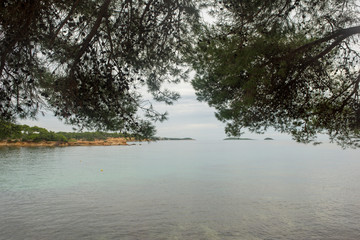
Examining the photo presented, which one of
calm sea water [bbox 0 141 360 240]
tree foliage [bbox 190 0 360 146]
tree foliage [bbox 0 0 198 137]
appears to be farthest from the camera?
calm sea water [bbox 0 141 360 240]

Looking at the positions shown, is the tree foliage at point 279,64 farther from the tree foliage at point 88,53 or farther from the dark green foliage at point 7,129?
the dark green foliage at point 7,129

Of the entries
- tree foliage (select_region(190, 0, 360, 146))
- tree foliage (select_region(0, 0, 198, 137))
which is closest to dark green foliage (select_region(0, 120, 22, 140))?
tree foliage (select_region(0, 0, 198, 137))

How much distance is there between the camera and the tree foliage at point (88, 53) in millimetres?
5996

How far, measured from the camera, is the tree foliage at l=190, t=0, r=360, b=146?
793cm

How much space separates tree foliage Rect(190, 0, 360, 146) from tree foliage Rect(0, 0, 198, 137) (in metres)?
1.21

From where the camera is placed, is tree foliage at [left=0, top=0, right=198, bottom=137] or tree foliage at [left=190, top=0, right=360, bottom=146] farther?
tree foliage at [left=190, top=0, right=360, bottom=146]

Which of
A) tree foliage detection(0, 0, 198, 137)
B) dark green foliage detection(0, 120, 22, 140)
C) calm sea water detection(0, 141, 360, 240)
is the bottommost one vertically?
calm sea water detection(0, 141, 360, 240)

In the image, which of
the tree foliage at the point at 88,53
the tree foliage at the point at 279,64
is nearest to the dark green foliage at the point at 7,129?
the tree foliage at the point at 88,53

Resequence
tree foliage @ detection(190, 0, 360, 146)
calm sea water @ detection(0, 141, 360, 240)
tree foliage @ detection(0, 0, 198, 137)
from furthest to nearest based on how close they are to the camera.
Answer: calm sea water @ detection(0, 141, 360, 240) → tree foliage @ detection(190, 0, 360, 146) → tree foliage @ detection(0, 0, 198, 137)

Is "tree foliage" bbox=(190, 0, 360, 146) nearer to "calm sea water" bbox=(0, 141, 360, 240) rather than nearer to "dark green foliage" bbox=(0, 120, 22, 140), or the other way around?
"calm sea water" bbox=(0, 141, 360, 240)

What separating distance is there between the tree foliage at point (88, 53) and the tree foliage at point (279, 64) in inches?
47.7

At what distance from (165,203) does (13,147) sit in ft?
260

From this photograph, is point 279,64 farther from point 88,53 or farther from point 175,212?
point 175,212

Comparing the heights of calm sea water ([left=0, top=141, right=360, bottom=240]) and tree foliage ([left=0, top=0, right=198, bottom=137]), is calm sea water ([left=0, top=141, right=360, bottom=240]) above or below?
below
